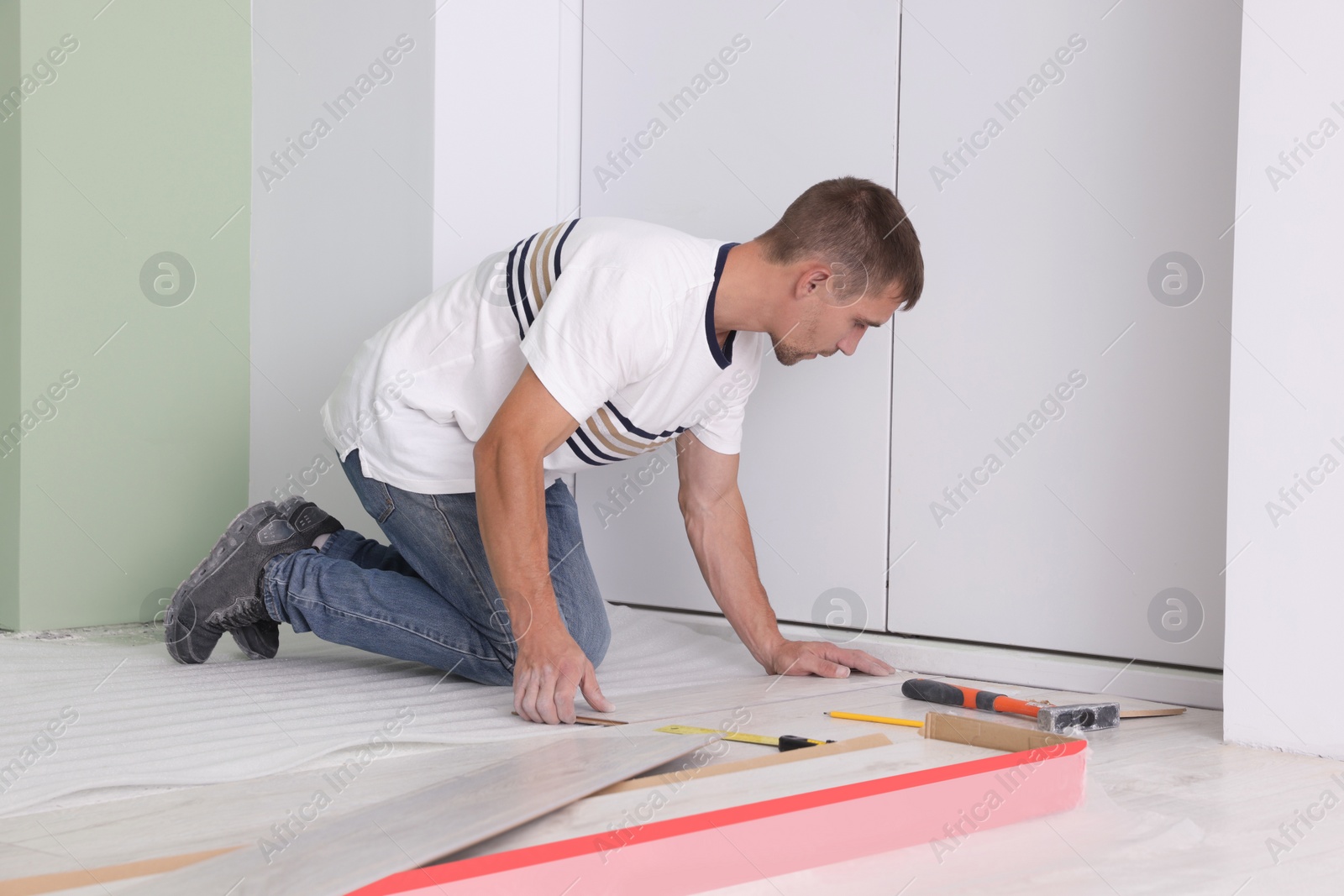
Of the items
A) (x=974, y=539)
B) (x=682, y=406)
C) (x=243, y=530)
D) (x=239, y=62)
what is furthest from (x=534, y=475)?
(x=239, y=62)

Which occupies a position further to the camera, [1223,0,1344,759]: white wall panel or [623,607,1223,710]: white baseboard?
[623,607,1223,710]: white baseboard

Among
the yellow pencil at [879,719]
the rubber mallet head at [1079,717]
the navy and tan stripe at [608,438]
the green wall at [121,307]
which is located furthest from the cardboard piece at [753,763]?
the green wall at [121,307]

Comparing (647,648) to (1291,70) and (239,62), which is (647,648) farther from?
(239,62)

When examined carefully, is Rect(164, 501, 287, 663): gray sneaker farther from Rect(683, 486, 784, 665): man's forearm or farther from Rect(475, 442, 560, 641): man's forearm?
Rect(683, 486, 784, 665): man's forearm

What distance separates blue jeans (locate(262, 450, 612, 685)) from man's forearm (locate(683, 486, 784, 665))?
246mm

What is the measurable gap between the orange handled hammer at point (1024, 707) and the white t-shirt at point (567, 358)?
60 centimetres

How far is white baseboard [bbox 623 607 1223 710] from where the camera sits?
1.97 m

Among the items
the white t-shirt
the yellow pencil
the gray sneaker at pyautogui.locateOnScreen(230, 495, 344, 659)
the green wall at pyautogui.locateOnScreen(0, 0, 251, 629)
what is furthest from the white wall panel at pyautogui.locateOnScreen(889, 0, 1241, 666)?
the green wall at pyautogui.locateOnScreen(0, 0, 251, 629)

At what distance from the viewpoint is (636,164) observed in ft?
9.44

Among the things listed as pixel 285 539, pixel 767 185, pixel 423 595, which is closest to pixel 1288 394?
pixel 767 185

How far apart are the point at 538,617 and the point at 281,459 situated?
5.32 feet

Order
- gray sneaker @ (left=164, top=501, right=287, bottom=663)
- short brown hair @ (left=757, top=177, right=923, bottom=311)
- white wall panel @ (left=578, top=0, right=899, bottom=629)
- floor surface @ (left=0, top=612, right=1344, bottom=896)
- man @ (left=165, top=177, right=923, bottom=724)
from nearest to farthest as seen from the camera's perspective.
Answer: floor surface @ (left=0, top=612, right=1344, bottom=896), man @ (left=165, top=177, right=923, bottom=724), short brown hair @ (left=757, top=177, right=923, bottom=311), gray sneaker @ (left=164, top=501, right=287, bottom=663), white wall panel @ (left=578, top=0, right=899, bottom=629)

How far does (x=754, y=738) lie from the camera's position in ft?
5.14

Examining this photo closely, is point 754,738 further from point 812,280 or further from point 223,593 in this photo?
point 223,593
